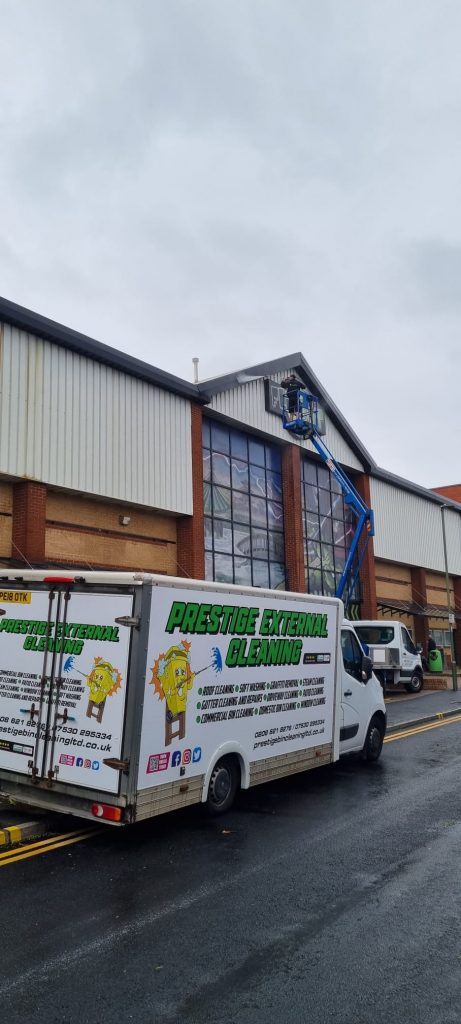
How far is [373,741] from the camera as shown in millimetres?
12398

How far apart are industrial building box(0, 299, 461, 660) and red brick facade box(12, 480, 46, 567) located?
0.10 feet

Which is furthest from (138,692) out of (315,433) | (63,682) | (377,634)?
(315,433)

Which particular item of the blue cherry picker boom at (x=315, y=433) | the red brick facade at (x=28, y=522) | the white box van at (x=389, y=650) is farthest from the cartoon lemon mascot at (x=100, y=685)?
the blue cherry picker boom at (x=315, y=433)

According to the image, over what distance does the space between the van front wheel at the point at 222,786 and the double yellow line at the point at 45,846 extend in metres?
1.32

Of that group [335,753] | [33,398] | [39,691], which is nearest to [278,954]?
[39,691]

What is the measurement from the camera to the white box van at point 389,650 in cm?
2508

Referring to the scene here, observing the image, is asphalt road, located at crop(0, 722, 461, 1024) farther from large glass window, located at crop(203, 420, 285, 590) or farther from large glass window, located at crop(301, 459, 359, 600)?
large glass window, located at crop(301, 459, 359, 600)

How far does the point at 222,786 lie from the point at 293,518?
18.0 metres

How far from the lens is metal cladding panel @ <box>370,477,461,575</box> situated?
33750mm

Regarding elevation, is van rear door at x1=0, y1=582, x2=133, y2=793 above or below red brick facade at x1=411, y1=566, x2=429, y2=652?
below

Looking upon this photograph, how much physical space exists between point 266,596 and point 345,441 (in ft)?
73.1

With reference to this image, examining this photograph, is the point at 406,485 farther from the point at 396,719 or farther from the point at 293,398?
the point at 396,719

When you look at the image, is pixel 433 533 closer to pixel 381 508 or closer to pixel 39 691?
pixel 381 508

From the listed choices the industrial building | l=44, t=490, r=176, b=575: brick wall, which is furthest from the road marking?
l=44, t=490, r=176, b=575: brick wall
